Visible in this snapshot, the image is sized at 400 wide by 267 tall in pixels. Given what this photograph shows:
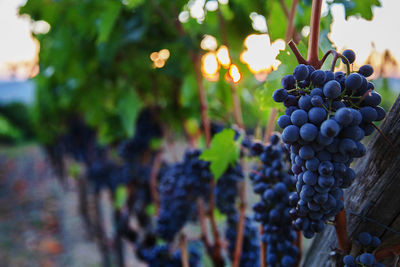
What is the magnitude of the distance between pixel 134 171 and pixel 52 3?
5.09 ft

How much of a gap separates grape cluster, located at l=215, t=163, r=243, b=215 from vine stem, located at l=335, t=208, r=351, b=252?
0.58 meters

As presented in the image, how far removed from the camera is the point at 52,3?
5.43 feet

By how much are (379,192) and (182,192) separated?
944mm

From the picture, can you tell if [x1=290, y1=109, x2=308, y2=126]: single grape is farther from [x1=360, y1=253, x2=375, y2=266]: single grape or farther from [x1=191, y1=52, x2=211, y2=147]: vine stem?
[x1=191, y1=52, x2=211, y2=147]: vine stem

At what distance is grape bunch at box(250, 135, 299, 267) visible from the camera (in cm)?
77

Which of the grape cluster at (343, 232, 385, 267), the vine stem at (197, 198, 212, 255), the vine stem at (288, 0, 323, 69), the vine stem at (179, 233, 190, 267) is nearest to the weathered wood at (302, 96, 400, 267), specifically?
the grape cluster at (343, 232, 385, 267)

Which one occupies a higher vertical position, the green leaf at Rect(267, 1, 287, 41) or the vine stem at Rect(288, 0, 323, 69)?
the vine stem at Rect(288, 0, 323, 69)

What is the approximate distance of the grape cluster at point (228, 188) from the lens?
1196mm

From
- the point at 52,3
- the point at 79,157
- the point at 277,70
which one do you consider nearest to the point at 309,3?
the point at 277,70

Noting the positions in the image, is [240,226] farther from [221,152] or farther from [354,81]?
[354,81]

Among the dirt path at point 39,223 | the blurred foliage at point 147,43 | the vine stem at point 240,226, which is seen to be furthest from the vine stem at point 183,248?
the dirt path at point 39,223

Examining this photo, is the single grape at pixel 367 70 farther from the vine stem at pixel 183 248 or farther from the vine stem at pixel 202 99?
the vine stem at pixel 183 248

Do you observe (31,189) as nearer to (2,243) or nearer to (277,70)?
(2,243)

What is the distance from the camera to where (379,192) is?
555 millimetres
